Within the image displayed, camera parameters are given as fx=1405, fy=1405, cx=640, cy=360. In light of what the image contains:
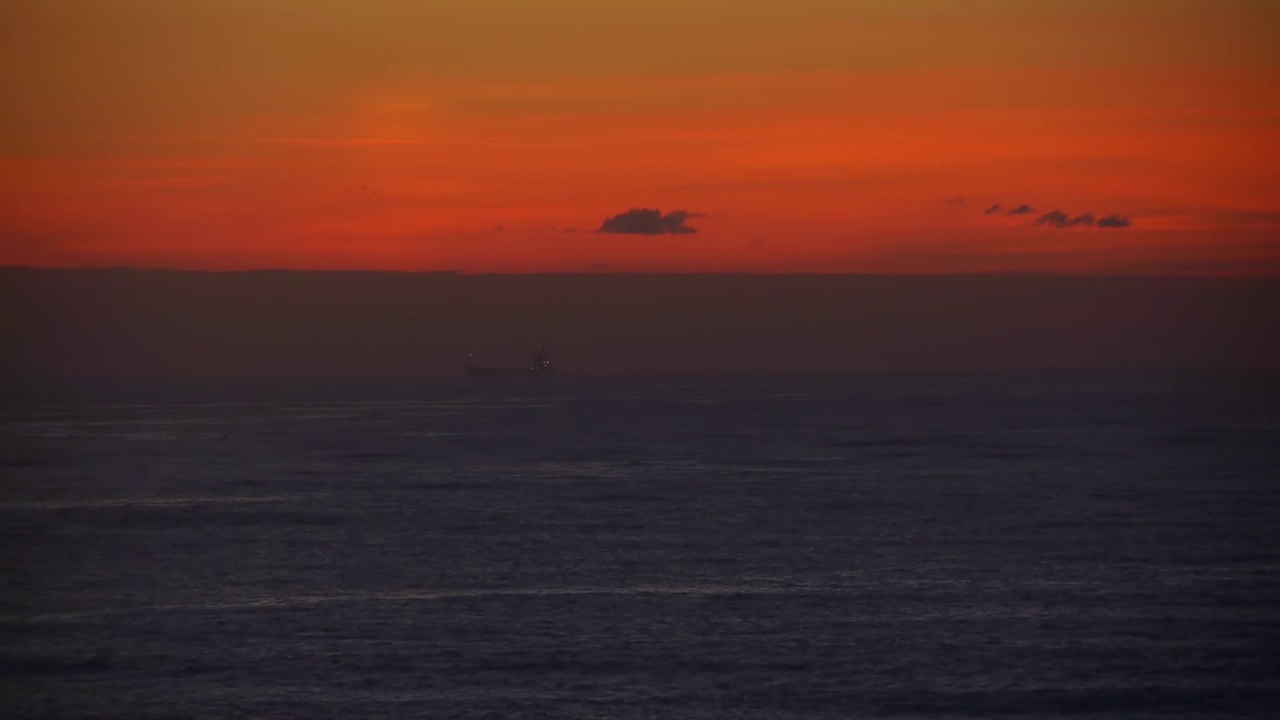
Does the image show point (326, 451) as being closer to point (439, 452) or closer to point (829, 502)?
point (439, 452)

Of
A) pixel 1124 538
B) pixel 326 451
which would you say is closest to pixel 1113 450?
pixel 1124 538

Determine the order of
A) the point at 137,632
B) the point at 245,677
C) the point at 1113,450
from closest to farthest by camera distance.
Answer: the point at 245,677 < the point at 137,632 < the point at 1113,450

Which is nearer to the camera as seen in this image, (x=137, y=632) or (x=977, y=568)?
(x=137, y=632)

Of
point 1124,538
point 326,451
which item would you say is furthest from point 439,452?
point 1124,538

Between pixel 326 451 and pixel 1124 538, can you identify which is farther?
pixel 326 451

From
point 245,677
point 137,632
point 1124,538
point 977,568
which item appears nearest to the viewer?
point 245,677

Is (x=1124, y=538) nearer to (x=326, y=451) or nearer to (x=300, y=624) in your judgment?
(x=300, y=624)
